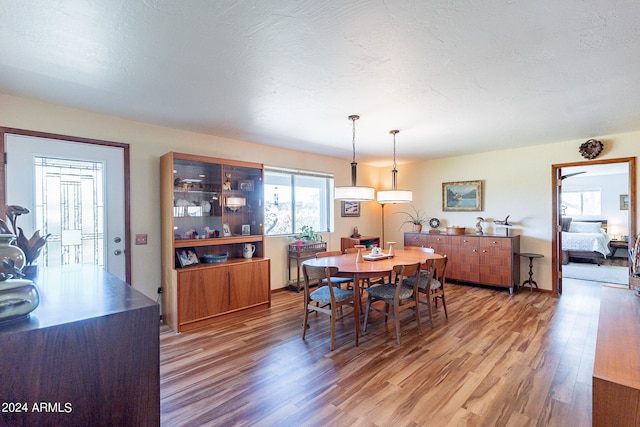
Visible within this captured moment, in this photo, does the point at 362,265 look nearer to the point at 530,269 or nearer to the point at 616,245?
the point at 530,269

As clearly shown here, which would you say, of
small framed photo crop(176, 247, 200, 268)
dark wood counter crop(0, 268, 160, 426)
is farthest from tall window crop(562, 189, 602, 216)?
dark wood counter crop(0, 268, 160, 426)

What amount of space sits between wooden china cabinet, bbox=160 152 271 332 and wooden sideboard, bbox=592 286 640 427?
333 cm

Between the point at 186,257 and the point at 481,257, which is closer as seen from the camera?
the point at 186,257

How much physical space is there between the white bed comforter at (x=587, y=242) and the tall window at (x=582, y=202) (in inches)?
68.9

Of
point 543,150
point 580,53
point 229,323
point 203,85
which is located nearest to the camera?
point 580,53

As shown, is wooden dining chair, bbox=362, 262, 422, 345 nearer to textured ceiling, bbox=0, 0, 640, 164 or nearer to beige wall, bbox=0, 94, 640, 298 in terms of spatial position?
textured ceiling, bbox=0, 0, 640, 164

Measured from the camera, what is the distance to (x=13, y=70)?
7.17 ft

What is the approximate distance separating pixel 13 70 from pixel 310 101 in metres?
2.26

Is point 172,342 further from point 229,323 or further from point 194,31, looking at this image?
point 194,31

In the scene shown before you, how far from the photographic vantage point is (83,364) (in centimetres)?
103

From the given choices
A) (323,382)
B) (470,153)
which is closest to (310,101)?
(323,382)

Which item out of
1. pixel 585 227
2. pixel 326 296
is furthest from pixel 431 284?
pixel 585 227

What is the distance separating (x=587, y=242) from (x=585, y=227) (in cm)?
123

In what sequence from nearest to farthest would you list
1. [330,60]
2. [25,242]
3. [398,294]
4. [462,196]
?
[25,242], [330,60], [398,294], [462,196]
